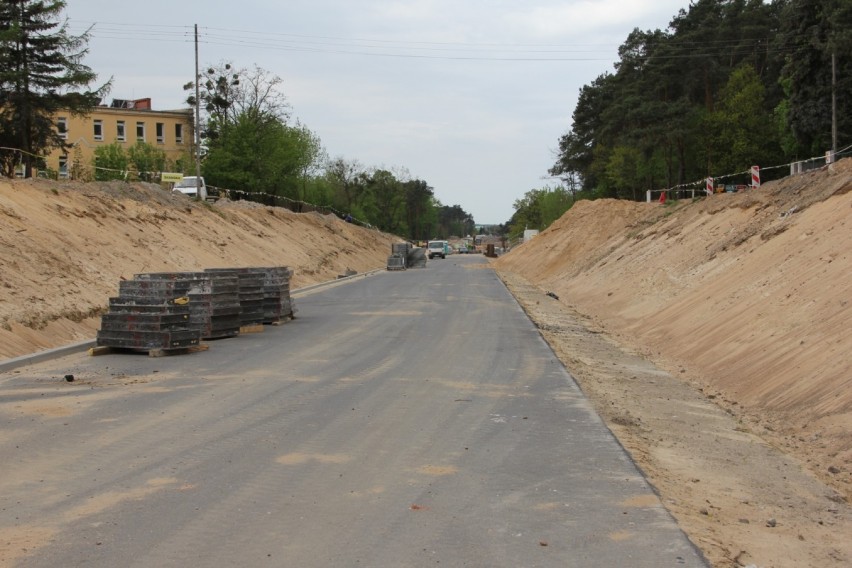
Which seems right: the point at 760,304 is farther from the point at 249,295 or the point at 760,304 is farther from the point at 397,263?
the point at 397,263

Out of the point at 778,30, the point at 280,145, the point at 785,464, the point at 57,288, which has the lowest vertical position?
the point at 785,464

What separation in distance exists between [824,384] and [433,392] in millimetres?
5002

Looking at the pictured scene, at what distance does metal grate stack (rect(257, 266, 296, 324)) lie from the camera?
70.6 ft

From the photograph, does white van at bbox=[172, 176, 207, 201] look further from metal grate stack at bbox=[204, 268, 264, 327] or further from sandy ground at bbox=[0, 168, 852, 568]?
metal grate stack at bbox=[204, 268, 264, 327]

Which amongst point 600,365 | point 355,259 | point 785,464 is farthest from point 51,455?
point 355,259

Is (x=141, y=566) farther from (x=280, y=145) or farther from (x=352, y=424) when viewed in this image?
(x=280, y=145)

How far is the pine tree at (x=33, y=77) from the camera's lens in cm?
3975

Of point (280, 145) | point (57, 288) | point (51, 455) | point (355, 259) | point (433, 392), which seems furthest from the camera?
point (280, 145)

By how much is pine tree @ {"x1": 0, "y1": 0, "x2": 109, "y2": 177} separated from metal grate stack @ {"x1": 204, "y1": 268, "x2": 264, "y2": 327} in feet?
77.4

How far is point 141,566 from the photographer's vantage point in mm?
5465

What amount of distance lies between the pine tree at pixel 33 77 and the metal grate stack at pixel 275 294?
23.2 m

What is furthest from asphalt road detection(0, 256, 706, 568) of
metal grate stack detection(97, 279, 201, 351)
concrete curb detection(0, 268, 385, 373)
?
metal grate stack detection(97, 279, 201, 351)

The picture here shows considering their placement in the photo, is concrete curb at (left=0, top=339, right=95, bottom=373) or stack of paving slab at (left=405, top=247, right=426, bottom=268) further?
stack of paving slab at (left=405, top=247, right=426, bottom=268)

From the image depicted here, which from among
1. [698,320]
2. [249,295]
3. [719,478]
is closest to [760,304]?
[698,320]
